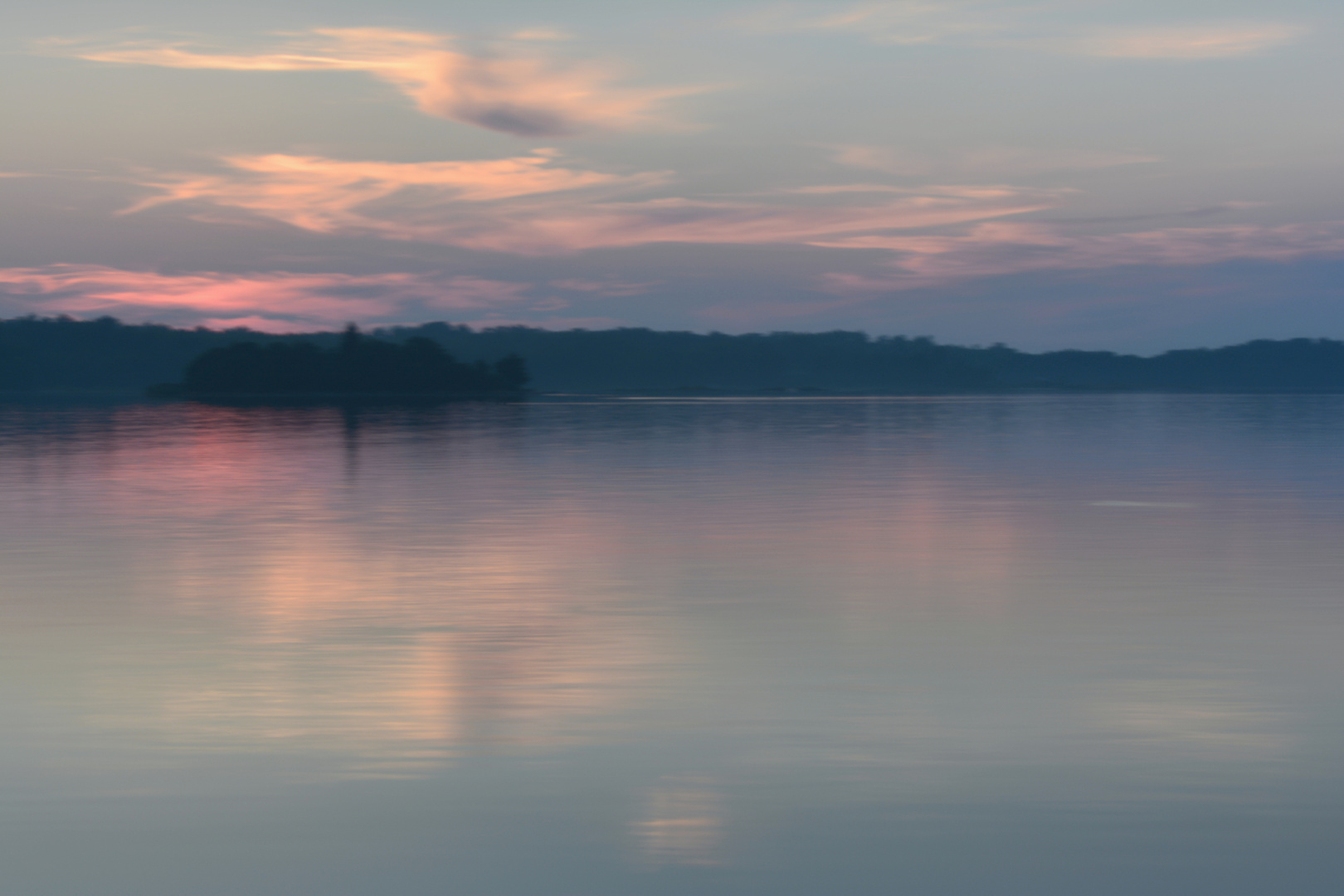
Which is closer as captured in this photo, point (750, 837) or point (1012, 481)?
point (750, 837)

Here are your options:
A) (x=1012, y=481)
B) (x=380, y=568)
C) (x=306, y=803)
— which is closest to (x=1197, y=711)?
(x=306, y=803)

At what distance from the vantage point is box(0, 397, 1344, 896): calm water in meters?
6.80

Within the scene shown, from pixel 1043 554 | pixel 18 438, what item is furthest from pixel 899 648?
pixel 18 438

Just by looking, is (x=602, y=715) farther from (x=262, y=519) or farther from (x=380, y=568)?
(x=262, y=519)

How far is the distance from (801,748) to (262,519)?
15.6 metres

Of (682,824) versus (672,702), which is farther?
(672,702)

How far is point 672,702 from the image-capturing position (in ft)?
32.4

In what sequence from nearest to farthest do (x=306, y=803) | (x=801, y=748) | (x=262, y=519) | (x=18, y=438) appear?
(x=306, y=803), (x=801, y=748), (x=262, y=519), (x=18, y=438)

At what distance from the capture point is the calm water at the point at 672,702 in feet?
22.3

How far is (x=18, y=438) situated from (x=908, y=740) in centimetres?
4855

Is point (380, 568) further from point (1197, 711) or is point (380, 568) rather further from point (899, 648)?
point (1197, 711)

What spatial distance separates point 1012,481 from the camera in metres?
30.3

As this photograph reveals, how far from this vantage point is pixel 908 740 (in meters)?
8.75

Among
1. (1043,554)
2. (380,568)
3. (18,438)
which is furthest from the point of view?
(18,438)
